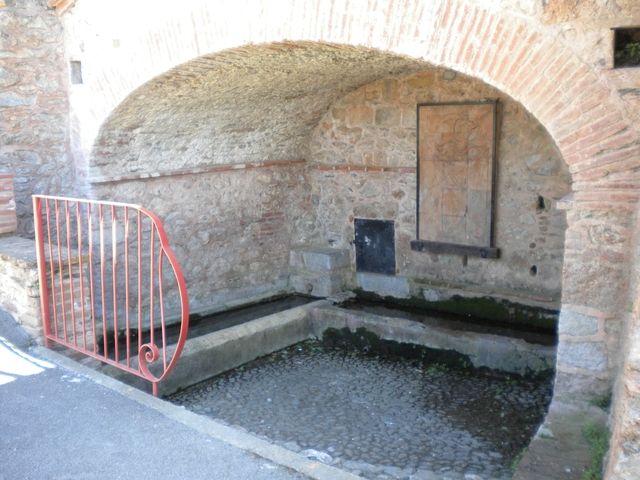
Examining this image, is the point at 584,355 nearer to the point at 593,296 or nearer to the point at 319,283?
the point at 593,296

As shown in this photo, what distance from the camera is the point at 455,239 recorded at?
23.8 feet

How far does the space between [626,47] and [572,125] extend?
0.48 metres

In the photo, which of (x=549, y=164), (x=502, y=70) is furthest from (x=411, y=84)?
Result: (x=502, y=70)

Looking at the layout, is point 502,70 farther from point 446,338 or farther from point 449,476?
point 446,338

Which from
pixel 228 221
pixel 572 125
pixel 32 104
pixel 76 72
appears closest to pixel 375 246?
pixel 228 221

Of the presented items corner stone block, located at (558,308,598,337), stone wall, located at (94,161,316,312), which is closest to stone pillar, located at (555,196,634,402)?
corner stone block, located at (558,308,598,337)

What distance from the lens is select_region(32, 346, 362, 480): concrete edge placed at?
2.97m

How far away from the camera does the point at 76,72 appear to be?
253 inches

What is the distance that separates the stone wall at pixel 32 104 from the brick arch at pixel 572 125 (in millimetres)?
3550

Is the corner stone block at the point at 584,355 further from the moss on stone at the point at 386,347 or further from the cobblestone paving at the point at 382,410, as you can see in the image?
the moss on stone at the point at 386,347

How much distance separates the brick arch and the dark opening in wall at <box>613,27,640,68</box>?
0.16 m

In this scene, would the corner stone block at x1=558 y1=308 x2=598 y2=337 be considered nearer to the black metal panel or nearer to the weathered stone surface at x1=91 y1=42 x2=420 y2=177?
the weathered stone surface at x1=91 y1=42 x2=420 y2=177

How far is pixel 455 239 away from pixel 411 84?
70.7 inches

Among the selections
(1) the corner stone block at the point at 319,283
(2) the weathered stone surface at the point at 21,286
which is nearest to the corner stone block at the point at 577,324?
(2) the weathered stone surface at the point at 21,286
